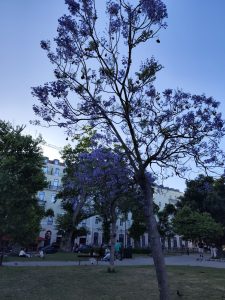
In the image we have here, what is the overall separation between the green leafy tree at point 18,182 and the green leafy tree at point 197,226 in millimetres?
21159

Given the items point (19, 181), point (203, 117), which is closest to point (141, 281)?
point (203, 117)

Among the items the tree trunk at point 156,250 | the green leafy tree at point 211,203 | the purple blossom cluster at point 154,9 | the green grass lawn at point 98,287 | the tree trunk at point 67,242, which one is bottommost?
the green grass lawn at point 98,287

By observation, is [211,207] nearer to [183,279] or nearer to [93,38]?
[183,279]

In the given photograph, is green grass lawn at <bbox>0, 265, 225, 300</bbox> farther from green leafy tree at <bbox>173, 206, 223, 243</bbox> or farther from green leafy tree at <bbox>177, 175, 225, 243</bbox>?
green leafy tree at <bbox>177, 175, 225, 243</bbox>

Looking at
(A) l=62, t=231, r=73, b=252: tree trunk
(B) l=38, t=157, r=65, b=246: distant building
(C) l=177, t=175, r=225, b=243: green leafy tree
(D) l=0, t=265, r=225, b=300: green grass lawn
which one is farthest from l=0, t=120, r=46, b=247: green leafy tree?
(B) l=38, t=157, r=65, b=246: distant building

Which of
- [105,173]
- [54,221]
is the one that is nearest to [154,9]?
[105,173]

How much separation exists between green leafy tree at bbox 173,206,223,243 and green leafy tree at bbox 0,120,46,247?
21.2 meters

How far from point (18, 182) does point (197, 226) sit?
76.3 ft

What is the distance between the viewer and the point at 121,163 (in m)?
13.5

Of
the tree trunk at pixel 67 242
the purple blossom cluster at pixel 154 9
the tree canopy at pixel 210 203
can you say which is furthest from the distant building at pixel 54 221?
the purple blossom cluster at pixel 154 9

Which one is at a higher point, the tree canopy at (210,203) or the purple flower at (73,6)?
the tree canopy at (210,203)

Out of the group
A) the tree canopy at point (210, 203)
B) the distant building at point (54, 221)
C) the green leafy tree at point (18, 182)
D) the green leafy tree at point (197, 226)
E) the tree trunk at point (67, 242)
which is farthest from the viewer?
the distant building at point (54, 221)

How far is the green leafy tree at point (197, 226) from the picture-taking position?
37562 millimetres

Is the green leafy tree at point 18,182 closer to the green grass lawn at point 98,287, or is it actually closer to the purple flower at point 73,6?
the green grass lawn at point 98,287
